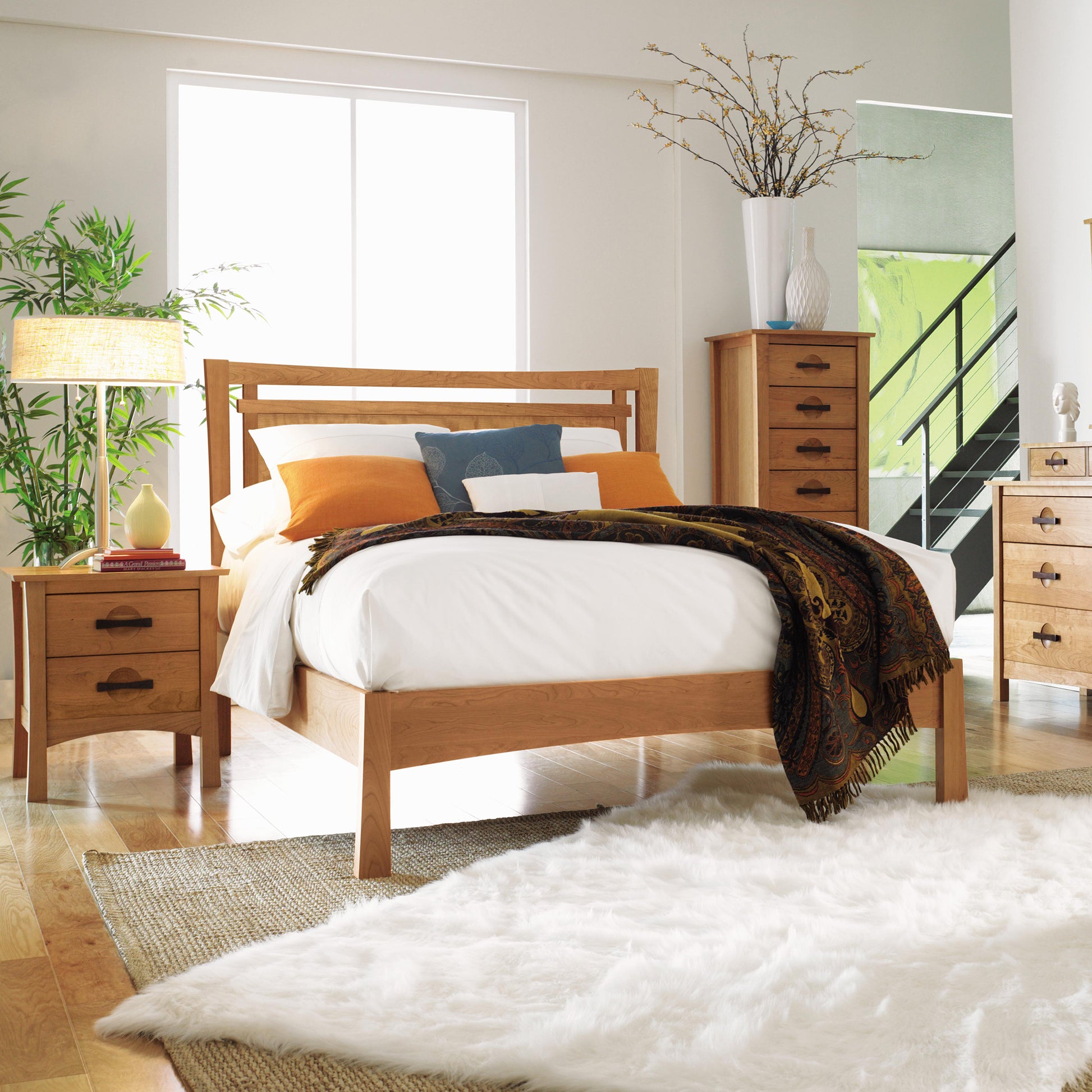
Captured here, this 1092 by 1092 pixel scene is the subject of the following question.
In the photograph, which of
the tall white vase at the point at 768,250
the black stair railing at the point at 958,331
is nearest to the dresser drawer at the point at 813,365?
the tall white vase at the point at 768,250

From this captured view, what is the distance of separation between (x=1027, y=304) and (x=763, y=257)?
108 centimetres

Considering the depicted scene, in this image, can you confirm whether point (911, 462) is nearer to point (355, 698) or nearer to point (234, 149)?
point (234, 149)

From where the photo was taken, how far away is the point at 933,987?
167 centimetres

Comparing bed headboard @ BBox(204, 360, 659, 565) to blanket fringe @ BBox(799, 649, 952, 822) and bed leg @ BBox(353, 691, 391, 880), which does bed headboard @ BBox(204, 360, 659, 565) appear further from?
blanket fringe @ BBox(799, 649, 952, 822)

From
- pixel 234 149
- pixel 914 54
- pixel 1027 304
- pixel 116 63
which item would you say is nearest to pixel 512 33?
pixel 234 149

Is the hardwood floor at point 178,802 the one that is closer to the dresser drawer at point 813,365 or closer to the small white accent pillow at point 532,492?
the small white accent pillow at point 532,492

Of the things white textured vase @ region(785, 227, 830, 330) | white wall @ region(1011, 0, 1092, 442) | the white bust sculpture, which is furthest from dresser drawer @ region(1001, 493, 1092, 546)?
white textured vase @ region(785, 227, 830, 330)

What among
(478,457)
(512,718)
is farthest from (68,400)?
(512,718)

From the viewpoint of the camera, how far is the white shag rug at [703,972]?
1465mm

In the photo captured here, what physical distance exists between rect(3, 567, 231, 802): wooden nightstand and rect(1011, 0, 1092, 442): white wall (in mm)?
3315

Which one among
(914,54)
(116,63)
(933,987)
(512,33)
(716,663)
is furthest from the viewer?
(914,54)

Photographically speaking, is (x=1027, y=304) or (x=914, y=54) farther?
(x=914, y=54)

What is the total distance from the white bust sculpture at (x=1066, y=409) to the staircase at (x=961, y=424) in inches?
62.8

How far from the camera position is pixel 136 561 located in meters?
3.13
